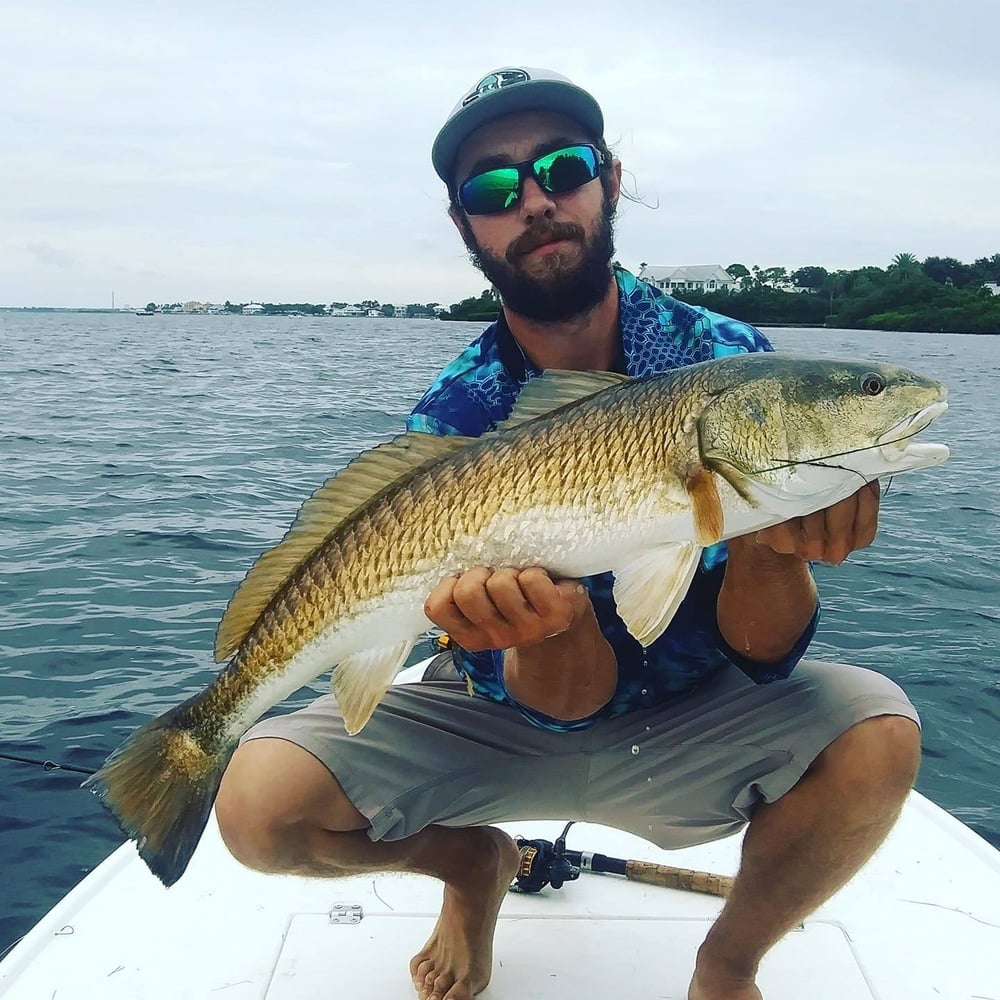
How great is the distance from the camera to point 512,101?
351 centimetres

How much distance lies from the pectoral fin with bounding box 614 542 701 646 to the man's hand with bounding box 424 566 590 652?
0.42 ft

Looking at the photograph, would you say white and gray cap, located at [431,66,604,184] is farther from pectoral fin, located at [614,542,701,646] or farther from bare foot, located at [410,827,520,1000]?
bare foot, located at [410,827,520,1000]

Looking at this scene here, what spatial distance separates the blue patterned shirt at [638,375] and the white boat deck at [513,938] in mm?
787

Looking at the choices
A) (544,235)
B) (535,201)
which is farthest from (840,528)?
(535,201)

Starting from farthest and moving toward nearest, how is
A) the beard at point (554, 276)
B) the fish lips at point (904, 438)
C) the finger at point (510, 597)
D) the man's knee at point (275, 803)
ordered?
1. the beard at point (554, 276)
2. the man's knee at point (275, 803)
3. the finger at point (510, 597)
4. the fish lips at point (904, 438)

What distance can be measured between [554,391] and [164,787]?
5.07 ft

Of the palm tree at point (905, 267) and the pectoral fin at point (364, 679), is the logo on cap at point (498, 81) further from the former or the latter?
the palm tree at point (905, 267)

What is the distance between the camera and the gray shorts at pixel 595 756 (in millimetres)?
2881

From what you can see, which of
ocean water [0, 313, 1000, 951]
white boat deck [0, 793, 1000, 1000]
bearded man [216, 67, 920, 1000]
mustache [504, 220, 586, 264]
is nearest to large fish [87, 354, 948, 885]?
bearded man [216, 67, 920, 1000]

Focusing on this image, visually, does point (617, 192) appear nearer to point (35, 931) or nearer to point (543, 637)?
point (543, 637)

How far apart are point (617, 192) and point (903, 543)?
27.9 ft

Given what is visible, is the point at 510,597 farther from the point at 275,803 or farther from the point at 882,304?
the point at 882,304

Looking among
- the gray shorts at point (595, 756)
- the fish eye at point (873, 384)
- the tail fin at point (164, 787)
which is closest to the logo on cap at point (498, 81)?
the fish eye at point (873, 384)

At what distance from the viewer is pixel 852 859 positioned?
9.10 ft
